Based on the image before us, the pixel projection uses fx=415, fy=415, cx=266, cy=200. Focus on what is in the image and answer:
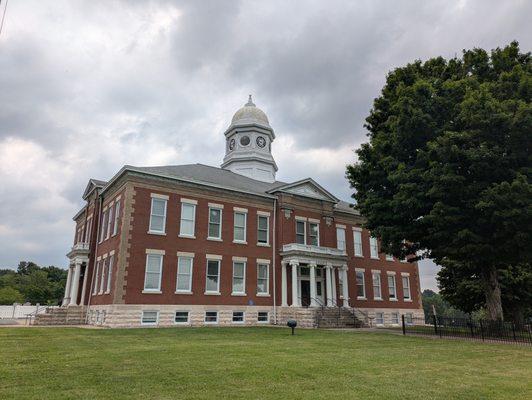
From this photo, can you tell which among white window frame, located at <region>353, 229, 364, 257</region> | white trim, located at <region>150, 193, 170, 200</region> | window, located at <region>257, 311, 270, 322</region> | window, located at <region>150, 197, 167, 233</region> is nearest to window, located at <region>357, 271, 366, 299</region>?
white window frame, located at <region>353, 229, 364, 257</region>

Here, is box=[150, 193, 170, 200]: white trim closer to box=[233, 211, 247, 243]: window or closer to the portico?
box=[233, 211, 247, 243]: window

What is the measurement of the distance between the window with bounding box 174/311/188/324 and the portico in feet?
25.0

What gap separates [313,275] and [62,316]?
1829 centimetres

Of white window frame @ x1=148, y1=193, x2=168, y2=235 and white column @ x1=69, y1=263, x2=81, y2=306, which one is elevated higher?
white window frame @ x1=148, y1=193, x2=168, y2=235

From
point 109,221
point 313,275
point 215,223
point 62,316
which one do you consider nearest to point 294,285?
point 313,275

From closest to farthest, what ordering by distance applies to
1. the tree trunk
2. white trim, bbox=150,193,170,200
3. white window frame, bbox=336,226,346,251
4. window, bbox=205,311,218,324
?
the tree trunk → white trim, bbox=150,193,170,200 → window, bbox=205,311,218,324 → white window frame, bbox=336,226,346,251

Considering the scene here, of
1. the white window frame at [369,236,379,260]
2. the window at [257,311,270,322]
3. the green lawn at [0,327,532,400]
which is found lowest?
the green lawn at [0,327,532,400]

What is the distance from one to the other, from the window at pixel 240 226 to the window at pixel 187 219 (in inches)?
134

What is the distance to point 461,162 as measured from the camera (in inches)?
766

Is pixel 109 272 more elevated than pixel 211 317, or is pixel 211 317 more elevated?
pixel 109 272

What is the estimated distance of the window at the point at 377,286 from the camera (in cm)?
3790

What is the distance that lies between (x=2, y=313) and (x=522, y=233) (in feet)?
141

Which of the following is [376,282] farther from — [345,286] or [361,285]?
[345,286]

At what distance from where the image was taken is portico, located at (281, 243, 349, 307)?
3127 cm
